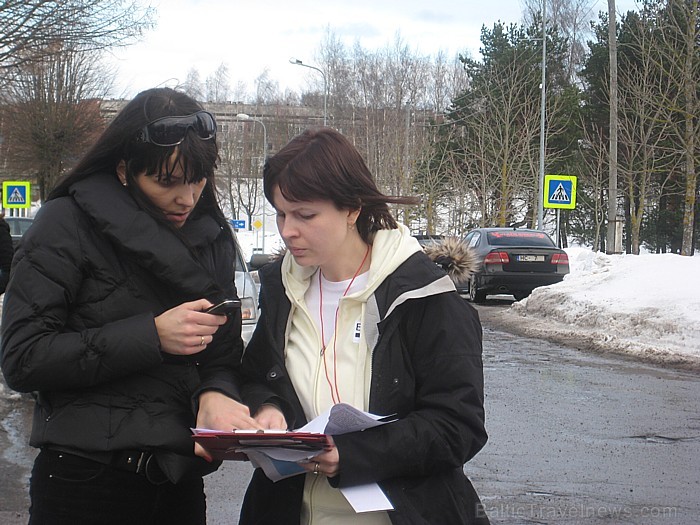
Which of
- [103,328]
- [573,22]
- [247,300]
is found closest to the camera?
[103,328]

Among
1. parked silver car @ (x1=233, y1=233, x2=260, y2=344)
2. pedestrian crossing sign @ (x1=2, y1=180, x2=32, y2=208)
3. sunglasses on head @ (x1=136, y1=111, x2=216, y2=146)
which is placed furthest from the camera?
pedestrian crossing sign @ (x1=2, y1=180, x2=32, y2=208)

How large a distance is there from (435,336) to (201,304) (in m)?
0.63

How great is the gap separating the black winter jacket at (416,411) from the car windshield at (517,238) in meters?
18.3

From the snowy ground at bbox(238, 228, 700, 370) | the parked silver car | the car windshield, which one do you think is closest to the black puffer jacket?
the parked silver car

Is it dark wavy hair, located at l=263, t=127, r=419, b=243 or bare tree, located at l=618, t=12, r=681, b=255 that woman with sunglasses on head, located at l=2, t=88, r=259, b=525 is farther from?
bare tree, located at l=618, t=12, r=681, b=255

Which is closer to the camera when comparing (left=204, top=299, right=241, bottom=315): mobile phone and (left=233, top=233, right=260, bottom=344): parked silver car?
(left=204, top=299, right=241, bottom=315): mobile phone

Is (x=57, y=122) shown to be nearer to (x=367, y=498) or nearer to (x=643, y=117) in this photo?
(x=643, y=117)

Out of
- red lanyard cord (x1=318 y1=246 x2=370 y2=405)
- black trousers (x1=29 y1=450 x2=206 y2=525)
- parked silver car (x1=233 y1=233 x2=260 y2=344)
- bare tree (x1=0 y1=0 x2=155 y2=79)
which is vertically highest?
bare tree (x1=0 y1=0 x2=155 y2=79)

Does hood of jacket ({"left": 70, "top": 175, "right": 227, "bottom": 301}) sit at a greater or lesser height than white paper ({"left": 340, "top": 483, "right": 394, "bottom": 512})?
greater

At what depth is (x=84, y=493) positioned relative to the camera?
7.63 feet

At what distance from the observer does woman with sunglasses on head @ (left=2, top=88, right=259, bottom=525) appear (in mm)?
2252

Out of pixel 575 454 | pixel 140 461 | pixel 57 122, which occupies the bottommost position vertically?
pixel 575 454

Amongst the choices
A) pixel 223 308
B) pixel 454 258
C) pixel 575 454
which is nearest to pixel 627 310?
pixel 575 454

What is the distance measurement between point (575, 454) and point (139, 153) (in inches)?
193
